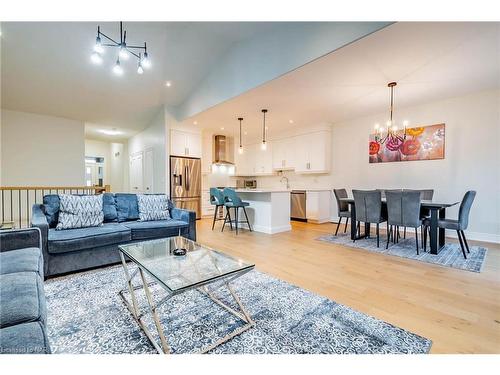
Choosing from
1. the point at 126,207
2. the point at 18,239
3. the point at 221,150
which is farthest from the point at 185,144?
the point at 18,239

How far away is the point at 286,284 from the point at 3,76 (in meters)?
6.05

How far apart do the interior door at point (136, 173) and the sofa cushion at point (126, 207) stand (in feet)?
13.8

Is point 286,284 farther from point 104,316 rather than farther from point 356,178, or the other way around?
point 356,178

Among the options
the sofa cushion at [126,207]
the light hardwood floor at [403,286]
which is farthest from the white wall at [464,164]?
the sofa cushion at [126,207]

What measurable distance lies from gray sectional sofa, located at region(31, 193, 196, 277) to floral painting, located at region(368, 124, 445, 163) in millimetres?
4300

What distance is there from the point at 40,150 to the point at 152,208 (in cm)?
442

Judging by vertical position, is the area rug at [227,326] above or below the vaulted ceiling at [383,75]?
below

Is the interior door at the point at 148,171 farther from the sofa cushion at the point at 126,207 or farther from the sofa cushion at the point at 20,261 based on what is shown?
the sofa cushion at the point at 20,261

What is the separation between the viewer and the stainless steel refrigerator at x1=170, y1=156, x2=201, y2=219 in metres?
6.18

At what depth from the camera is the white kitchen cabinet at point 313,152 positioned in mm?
6055

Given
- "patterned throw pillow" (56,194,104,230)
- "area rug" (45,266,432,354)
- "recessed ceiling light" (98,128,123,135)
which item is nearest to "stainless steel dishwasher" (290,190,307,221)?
"area rug" (45,266,432,354)
